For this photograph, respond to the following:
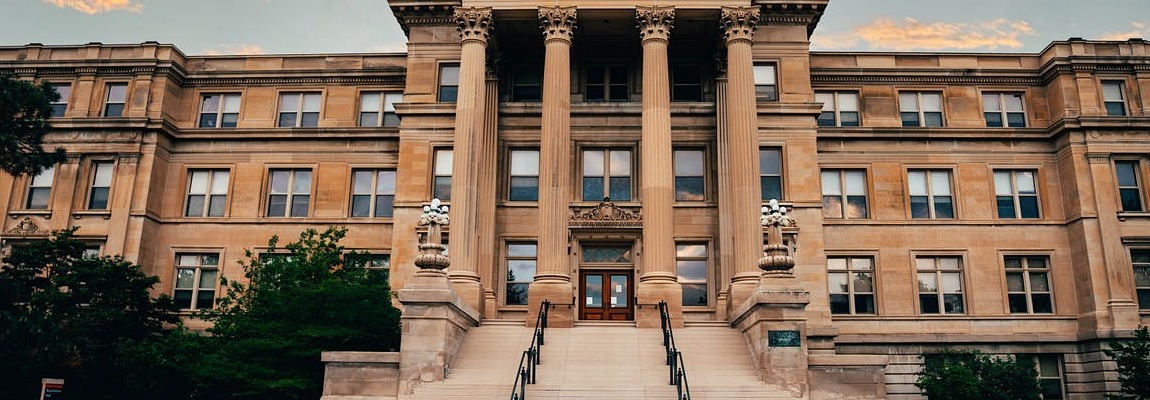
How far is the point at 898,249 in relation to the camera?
31.9m

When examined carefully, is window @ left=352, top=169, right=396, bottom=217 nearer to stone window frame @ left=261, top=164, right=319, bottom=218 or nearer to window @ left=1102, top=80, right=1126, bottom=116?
stone window frame @ left=261, top=164, right=319, bottom=218

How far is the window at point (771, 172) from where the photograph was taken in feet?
101

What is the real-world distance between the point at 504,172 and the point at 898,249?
49.2ft

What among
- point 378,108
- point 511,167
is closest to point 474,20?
point 511,167

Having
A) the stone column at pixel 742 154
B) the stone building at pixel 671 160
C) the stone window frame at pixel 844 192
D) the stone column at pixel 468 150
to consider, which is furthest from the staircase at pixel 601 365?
the stone window frame at pixel 844 192

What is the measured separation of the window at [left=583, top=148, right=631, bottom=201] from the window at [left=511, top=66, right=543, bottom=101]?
125 inches

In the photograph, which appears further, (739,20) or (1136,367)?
(739,20)

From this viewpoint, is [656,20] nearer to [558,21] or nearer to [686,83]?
[558,21]

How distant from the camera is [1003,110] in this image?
110 ft

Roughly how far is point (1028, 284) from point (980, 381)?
22.2ft

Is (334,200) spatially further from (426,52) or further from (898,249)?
(898,249)

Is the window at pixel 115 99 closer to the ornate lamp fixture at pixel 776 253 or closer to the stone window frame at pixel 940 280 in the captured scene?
the ornate lamp fixture at pixel 776 253

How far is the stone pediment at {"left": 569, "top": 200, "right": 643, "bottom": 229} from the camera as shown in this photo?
97.8ft

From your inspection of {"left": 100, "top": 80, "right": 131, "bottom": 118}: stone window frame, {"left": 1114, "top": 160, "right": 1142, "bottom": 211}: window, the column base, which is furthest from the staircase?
{"left": 100, "top": 80, "right": 131, "bottom": 118}: stone window frame
